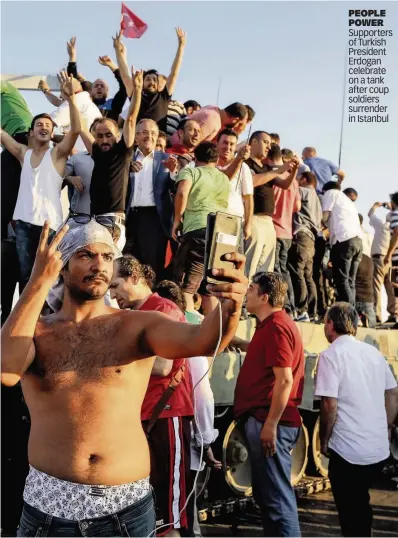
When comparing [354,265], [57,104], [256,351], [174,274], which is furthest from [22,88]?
[256,351]

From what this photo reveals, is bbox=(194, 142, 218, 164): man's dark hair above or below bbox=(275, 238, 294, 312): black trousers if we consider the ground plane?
above

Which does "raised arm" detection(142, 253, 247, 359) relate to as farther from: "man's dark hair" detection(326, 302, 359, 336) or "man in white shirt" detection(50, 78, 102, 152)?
"man in white shirt" detection(50, 78, 102, 152)

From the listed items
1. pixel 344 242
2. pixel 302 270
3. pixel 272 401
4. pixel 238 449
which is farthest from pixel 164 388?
pixel 344 242

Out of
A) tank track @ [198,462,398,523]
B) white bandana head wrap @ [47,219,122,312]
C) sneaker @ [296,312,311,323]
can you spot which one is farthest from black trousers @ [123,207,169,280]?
white bandana head wrap @ [47,219,122,312]

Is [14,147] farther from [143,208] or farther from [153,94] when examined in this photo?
[153,94]

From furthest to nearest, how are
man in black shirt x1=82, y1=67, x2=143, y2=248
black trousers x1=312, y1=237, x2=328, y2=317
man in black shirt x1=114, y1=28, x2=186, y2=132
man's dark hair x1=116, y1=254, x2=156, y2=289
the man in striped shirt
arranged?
black trousers x1=312, y1=237, x2=328, y2=317
the man in striped shirt
man in black shirt x1=114, y1=28, x2=186, y2=132
man in black shirt x1=82, y1=67, x2=143, y2=248
man's dark hair x1=116, y1=254, x2=156, y2=289

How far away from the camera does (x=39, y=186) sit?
7945mm

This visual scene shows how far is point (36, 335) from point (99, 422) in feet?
1.56

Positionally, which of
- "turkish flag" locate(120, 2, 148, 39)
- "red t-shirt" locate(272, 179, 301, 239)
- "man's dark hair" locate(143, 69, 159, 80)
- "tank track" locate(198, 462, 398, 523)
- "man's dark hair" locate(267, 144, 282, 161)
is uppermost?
"turkish flag" locate(120, 2, 148, 39)

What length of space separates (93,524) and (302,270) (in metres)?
7.65

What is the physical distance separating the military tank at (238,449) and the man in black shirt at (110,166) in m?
1.61

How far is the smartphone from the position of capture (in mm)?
3287

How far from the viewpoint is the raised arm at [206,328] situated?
11.0 ft

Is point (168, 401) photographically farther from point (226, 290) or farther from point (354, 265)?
point (354, 265)
